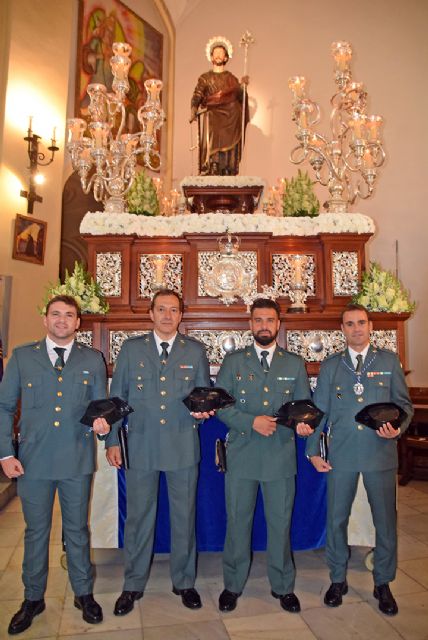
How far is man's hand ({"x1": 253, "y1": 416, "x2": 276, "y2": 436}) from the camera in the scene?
2867 mm

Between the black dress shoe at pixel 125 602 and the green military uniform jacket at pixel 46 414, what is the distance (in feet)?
2.61

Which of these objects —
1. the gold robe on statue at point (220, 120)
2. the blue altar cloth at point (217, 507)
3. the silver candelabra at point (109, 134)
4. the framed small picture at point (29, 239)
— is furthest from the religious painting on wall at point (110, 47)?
the blue altar cloth at point (217, 507)

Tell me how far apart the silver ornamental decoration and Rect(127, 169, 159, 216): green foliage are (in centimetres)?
79

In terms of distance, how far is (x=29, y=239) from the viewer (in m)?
7.13

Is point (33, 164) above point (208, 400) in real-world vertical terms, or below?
above

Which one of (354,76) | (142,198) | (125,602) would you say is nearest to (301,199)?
(142,198)

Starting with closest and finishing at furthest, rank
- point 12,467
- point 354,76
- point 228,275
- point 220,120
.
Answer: point 12,467 < point 228,275 < point 220,120 < point 354,76

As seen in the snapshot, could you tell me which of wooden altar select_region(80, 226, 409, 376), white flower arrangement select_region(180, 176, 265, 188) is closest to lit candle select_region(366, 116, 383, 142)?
wooden altar select_region(80, 226, 409, 376)

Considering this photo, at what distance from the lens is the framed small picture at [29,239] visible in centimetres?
694

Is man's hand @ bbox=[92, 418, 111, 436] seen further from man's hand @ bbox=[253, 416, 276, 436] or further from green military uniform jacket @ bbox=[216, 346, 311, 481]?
man's hand @ bbox=[253, 416, 276, 436]

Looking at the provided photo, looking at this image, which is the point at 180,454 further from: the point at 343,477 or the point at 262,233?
the point at 262,233

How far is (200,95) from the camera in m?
5.78

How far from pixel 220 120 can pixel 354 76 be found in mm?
5877

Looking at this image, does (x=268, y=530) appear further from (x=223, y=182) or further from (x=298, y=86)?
(x=298, y=86)
